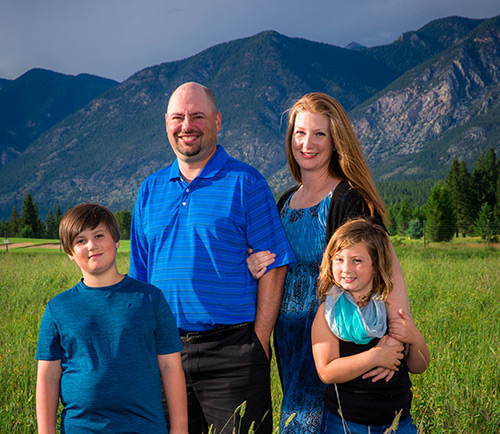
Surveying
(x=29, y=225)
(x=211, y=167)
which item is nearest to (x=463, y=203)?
(x=211, y=167)

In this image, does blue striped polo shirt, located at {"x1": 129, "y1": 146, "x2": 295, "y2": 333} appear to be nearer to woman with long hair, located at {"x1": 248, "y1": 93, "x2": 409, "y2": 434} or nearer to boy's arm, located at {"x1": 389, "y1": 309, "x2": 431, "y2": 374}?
woman with long hair, located at {"x1": 248, "y1": 93, "x2": 409, "y2": 434}

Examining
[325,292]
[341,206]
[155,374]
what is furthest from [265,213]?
[155,374]

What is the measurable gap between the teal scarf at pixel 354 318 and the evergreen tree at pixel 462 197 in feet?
214

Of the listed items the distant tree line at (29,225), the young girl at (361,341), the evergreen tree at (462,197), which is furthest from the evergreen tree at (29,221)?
the young girl at (361,341)

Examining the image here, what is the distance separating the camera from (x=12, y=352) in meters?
4.48

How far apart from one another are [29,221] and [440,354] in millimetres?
82912

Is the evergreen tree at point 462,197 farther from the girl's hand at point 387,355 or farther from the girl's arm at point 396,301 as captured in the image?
the girl's hand at point 387,355

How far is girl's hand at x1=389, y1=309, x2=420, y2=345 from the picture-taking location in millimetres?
2299

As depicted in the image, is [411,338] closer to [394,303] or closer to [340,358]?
[394,303]

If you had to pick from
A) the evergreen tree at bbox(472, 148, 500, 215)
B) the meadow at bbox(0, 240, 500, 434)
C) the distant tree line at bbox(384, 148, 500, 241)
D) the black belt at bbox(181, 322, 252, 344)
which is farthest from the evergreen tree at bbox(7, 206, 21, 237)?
the black belt at bbox(181, 322, 252, 344)

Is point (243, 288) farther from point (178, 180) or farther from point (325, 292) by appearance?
point (178, 180)

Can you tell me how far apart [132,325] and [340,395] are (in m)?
1.10

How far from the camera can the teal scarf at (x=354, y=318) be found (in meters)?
2.27

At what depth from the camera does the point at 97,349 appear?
6.37 ft
